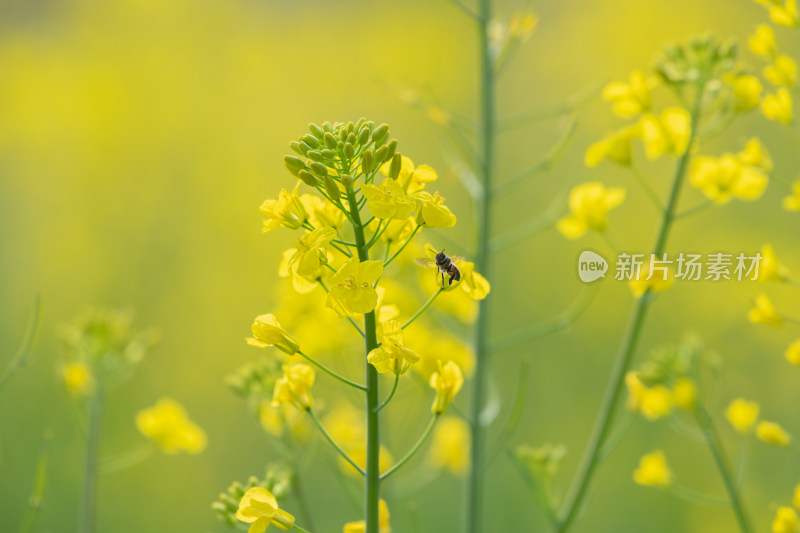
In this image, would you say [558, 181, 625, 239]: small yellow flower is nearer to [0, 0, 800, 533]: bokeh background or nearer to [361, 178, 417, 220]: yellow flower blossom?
[361, 178, 417, 220]: yellow flower blossom

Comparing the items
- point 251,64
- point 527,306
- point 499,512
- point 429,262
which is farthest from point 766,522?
point 251,64

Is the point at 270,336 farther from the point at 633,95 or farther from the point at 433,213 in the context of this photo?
the point at 633,95

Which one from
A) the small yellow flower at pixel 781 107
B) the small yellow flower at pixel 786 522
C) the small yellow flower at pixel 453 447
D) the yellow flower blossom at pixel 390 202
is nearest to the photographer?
the yellow flower blossom at pixel 390 202

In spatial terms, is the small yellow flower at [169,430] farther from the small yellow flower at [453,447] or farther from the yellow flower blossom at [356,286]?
the yellow flower blossom at [356,286]

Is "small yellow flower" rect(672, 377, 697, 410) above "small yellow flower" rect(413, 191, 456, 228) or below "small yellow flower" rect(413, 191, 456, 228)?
below

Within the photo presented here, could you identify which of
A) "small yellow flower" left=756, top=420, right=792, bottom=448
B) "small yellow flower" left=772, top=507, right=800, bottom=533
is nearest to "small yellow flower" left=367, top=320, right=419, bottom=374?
"small yellow flower" left=772, top=507, right=800, bottom=533

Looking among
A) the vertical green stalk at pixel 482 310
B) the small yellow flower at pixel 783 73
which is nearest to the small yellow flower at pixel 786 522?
the vertical green stalk at pixel 482 310
